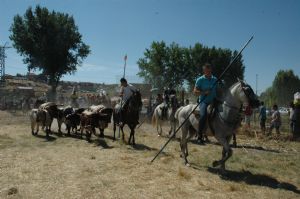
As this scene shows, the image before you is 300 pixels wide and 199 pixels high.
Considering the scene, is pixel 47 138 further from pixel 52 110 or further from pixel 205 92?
pixel 205 92

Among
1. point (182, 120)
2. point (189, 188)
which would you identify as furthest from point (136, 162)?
point (189, 188)

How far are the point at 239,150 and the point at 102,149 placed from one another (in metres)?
5.36

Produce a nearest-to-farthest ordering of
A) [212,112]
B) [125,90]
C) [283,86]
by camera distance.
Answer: [212,112]
[125,90]
[283,86]

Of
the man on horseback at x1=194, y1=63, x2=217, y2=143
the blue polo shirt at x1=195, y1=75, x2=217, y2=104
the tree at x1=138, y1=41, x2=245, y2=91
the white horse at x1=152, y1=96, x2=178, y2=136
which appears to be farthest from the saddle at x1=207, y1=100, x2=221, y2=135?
the tree at x1=138, y1=41, x2=245, y2=91

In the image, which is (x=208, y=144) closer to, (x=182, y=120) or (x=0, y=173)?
(x=182, y=120)

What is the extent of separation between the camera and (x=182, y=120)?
38.1ft

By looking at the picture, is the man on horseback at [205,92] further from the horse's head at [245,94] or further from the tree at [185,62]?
the tree at [185,62]

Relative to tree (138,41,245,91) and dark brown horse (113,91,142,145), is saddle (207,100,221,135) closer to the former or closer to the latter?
dark brown horse (113,91,142,145)

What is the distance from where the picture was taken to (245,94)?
31.3 feet

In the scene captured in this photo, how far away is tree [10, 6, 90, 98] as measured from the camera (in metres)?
41.7

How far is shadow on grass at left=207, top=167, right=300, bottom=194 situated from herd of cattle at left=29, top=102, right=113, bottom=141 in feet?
22.0

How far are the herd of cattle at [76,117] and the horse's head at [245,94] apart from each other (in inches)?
290

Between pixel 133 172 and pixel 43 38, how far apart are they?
35.2 m

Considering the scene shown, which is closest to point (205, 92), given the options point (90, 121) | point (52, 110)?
point (90, 121)
